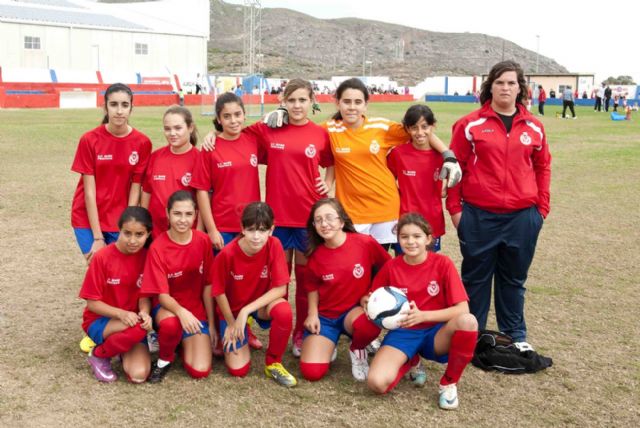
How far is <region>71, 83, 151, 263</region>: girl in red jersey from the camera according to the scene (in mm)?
4766

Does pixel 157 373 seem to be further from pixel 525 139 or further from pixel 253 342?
pixel 525 139

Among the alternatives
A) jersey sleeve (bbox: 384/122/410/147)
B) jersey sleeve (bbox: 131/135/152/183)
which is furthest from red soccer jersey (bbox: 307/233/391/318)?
jersey sleeve (bbox: 131/135/152/183)

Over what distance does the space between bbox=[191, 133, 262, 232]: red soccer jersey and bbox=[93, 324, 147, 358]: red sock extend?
99cm

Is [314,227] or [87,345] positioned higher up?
[314,227]

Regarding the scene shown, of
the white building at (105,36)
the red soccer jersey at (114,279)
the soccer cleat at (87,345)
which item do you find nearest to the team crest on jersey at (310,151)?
the red soccer jersey at (114,279)

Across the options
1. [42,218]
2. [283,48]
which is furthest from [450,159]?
[283,48]

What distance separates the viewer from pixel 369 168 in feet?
16.3

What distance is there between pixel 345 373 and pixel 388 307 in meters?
0.67

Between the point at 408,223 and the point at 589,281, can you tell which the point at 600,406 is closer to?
the point at 408,223

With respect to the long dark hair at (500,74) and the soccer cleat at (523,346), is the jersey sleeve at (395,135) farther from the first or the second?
A: the soccer cleat at (523,346)

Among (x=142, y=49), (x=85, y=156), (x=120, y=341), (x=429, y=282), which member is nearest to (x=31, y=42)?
(x=142, y=49)

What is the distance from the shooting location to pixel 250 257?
14.6 ft

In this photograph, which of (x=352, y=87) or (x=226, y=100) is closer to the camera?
(x=226, y=100)

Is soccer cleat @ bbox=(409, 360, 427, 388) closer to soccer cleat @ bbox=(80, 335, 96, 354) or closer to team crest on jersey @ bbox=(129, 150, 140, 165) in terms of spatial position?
soccer cleat @ bbox=(80, 335, 96, 354)
